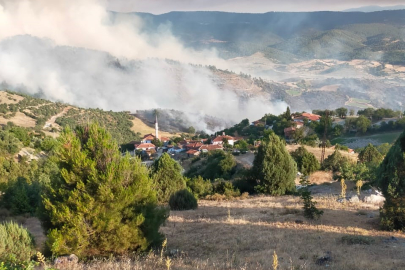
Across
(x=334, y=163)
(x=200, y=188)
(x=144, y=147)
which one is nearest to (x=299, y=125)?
(x=144, y=147)

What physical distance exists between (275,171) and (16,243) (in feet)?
54.9

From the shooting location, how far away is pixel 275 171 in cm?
2222

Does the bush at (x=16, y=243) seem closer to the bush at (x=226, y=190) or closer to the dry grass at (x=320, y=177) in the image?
the bush at (x=226, y=190)

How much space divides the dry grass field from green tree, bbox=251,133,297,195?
7.98 metres

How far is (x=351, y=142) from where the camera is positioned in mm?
62562

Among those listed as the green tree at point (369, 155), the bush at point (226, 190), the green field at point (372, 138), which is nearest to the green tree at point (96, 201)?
the bush at point (226, 190)

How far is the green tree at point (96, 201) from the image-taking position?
26.2 ft

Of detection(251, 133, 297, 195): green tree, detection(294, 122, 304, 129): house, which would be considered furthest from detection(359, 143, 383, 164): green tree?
detection(294, 122, 304, 129): house

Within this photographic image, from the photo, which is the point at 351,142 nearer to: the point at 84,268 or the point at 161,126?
the point at 84,268

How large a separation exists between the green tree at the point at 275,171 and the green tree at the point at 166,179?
535 cm

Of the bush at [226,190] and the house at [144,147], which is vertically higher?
the house at [144,147]

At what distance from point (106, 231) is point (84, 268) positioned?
111 cm

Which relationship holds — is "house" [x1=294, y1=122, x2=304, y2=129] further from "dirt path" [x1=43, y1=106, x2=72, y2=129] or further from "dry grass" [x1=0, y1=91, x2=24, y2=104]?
"dry grass" [x1=0, y1=91, x2=24, y2=104]

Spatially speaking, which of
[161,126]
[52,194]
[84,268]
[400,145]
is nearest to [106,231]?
[84,268]
